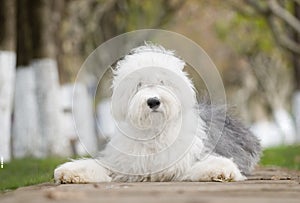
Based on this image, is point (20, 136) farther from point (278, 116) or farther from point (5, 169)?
point (278, 116)

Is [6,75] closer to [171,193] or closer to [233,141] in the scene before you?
[233,141]

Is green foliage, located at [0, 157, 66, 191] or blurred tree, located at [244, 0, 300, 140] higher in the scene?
blurred tree, located at [244, 0, 300, 140]

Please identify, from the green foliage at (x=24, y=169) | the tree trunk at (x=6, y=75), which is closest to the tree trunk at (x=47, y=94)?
the tree trunk at (x=6, y=75)

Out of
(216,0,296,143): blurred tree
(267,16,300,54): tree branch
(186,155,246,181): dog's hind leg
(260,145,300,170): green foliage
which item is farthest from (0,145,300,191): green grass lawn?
(216,0,296,143): blurred tree

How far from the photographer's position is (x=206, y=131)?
9.46 m

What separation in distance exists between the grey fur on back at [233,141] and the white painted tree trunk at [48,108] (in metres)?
9.70

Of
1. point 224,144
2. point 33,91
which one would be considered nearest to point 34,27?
point 33,91

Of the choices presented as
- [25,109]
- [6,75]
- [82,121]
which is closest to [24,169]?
[6,75]

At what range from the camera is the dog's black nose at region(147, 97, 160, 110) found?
830 centimetres

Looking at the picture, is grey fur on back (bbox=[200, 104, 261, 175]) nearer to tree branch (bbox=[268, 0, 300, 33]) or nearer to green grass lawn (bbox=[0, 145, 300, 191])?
green grass lawn (bbox=[0, 145, 300, 191])

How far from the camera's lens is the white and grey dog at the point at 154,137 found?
8711mm

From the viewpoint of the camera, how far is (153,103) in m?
8.30

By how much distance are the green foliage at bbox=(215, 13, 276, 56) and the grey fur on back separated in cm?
2672

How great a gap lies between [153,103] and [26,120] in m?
12.6
